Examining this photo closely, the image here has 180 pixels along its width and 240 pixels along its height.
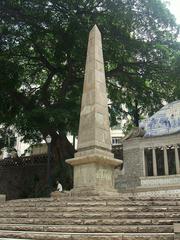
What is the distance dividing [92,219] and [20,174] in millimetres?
24146

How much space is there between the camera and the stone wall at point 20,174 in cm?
2936

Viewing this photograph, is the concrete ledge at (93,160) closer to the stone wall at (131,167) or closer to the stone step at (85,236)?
the stone step at (85,236)

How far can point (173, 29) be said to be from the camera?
76.2 ft

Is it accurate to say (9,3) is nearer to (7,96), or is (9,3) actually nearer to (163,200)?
(7,96)

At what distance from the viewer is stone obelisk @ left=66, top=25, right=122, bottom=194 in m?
10.6

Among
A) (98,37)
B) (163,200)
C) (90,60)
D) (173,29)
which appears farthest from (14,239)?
(173,29)

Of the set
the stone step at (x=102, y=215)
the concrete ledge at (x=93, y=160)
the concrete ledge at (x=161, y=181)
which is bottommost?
the stone step at (x=102, y=215)

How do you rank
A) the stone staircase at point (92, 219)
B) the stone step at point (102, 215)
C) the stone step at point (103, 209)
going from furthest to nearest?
1. the stone step at point (103, 209)
2. the stone step at point (102, 215)
3. the stone staircase at point (92, 219)

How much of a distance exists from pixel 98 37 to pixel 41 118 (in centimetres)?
845

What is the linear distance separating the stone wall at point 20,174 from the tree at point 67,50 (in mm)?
6666

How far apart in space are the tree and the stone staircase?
36.9 feet

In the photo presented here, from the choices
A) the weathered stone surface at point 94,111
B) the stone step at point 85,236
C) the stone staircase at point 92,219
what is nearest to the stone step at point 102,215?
the stone staircase at point 92,219

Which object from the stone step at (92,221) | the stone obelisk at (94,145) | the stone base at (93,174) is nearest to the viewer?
the stone step at (92,221)

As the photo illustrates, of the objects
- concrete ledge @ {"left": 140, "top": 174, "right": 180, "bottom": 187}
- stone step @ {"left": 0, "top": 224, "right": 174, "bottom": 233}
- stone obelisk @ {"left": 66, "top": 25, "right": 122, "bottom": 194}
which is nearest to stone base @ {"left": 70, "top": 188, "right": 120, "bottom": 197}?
stone obelisk @ {"left": 66, "top": 25, "right": 122, "bottom": 194}
